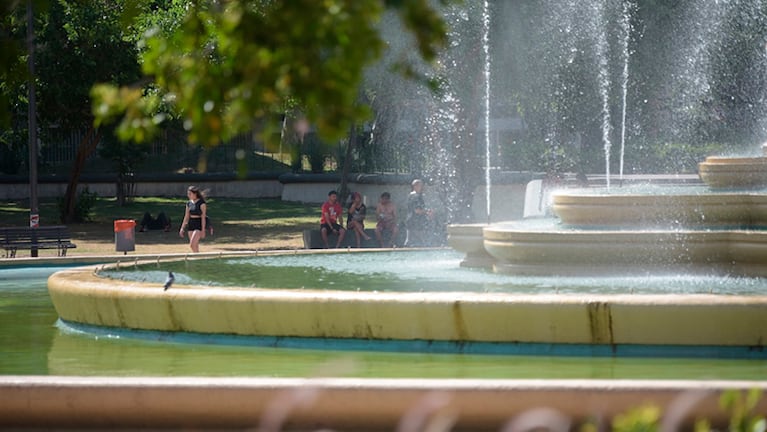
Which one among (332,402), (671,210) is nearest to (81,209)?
(671,210)

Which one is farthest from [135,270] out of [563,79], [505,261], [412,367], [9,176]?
[9,176]

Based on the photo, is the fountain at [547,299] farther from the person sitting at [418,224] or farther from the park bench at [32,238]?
the park bench at [32,238]

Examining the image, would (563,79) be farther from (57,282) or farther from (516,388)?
(516,388)

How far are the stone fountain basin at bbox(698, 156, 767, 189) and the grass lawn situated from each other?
13.5 m

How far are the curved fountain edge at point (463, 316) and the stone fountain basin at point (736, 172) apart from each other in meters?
4.40

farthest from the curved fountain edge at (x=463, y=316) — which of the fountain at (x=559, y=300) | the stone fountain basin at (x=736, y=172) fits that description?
the stone fountain basin at (x=736, y=172)

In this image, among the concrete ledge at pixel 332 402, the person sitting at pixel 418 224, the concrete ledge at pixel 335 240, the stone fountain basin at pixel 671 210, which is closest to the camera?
the concrete ledge at pixel 332 402

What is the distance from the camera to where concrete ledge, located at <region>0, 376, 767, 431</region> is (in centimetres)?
709

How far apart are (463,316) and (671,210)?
11.5 ft

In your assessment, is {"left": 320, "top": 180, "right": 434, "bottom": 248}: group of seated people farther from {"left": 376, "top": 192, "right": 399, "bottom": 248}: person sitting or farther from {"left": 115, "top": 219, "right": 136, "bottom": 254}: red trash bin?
{"left": 115, "top": 219, "right": 136, "bottom": 254}: red trash bin

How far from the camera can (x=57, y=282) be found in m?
12.0

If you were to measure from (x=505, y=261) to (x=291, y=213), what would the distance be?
25732 mm

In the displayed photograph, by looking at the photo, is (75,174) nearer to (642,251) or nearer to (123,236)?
(123,236)

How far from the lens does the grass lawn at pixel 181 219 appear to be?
27.8m
